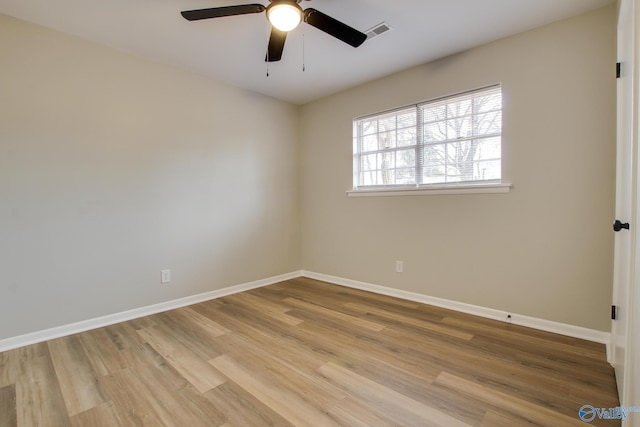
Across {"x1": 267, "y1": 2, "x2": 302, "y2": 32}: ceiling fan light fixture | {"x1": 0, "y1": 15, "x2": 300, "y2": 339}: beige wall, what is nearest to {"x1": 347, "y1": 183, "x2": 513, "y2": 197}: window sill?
{"x1": 0, "y1": 15, "x2": 300, "y2": 339}: beige wall

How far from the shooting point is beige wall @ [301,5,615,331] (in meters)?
2.18

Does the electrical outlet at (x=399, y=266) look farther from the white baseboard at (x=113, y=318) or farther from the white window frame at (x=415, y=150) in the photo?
the white baseboard at (x=113, y=318)

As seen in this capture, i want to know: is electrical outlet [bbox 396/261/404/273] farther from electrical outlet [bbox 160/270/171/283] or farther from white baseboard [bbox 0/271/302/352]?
electrical outlet [bbox 160/270/171/283]

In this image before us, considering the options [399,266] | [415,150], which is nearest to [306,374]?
[399,266]

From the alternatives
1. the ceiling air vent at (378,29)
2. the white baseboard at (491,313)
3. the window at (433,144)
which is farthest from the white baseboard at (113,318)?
the ceiling air vent at (378,29)

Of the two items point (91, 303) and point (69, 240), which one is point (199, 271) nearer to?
point (91, 303)

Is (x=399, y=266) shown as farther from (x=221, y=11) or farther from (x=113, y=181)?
(x=113, y=181)

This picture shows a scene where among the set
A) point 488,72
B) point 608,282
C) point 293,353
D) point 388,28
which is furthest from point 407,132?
point 293,353

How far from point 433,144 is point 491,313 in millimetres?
1703

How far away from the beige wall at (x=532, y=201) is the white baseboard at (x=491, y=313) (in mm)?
52

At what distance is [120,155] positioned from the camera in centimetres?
271

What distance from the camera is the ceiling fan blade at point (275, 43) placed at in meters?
1.94

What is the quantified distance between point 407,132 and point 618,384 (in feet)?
8.37

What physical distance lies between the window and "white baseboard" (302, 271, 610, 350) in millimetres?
1176
